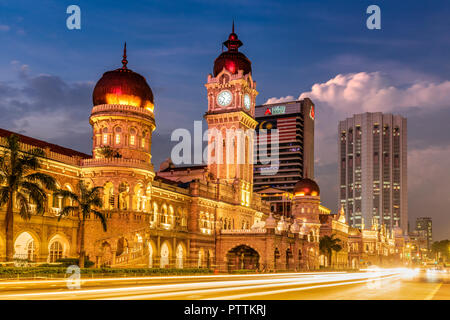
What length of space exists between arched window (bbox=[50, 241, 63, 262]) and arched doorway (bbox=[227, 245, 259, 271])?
105 ft

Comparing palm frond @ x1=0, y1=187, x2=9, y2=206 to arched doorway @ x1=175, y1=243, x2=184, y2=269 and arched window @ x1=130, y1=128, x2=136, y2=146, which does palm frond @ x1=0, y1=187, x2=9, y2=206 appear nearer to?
arched window @ x1=130, y1=128, x2=136, y2=146

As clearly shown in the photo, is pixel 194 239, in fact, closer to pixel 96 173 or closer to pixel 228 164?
pixel 228 164

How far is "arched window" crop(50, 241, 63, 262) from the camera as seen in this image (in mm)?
53375

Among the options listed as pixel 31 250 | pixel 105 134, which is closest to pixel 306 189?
pixel 105 134

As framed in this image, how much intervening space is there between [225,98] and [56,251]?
44079 mm

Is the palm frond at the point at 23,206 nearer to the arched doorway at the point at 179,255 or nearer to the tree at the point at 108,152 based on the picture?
the tree at the point at 108,152

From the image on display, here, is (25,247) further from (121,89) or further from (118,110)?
(121,89)

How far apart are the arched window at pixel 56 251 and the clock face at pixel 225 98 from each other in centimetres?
→ 4264

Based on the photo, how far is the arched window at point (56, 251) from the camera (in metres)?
53.4

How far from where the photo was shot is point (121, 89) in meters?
59.2

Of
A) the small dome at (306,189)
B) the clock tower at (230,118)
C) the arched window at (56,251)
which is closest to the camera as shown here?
the arched window at (56,251)

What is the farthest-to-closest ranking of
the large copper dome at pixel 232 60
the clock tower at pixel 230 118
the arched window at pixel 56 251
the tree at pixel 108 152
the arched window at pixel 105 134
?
the large copper dome at pixel 232 60 < the clock tower at pixel 230 118 < the arched window at pixel 105 134 < the tree at pixel 108 152 < the arched window at pixel 56 251

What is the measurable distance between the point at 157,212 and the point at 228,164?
23.3 meters

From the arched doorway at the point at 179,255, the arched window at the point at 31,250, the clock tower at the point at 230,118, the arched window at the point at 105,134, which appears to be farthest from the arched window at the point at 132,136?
the clock tower at the point at 230,118
